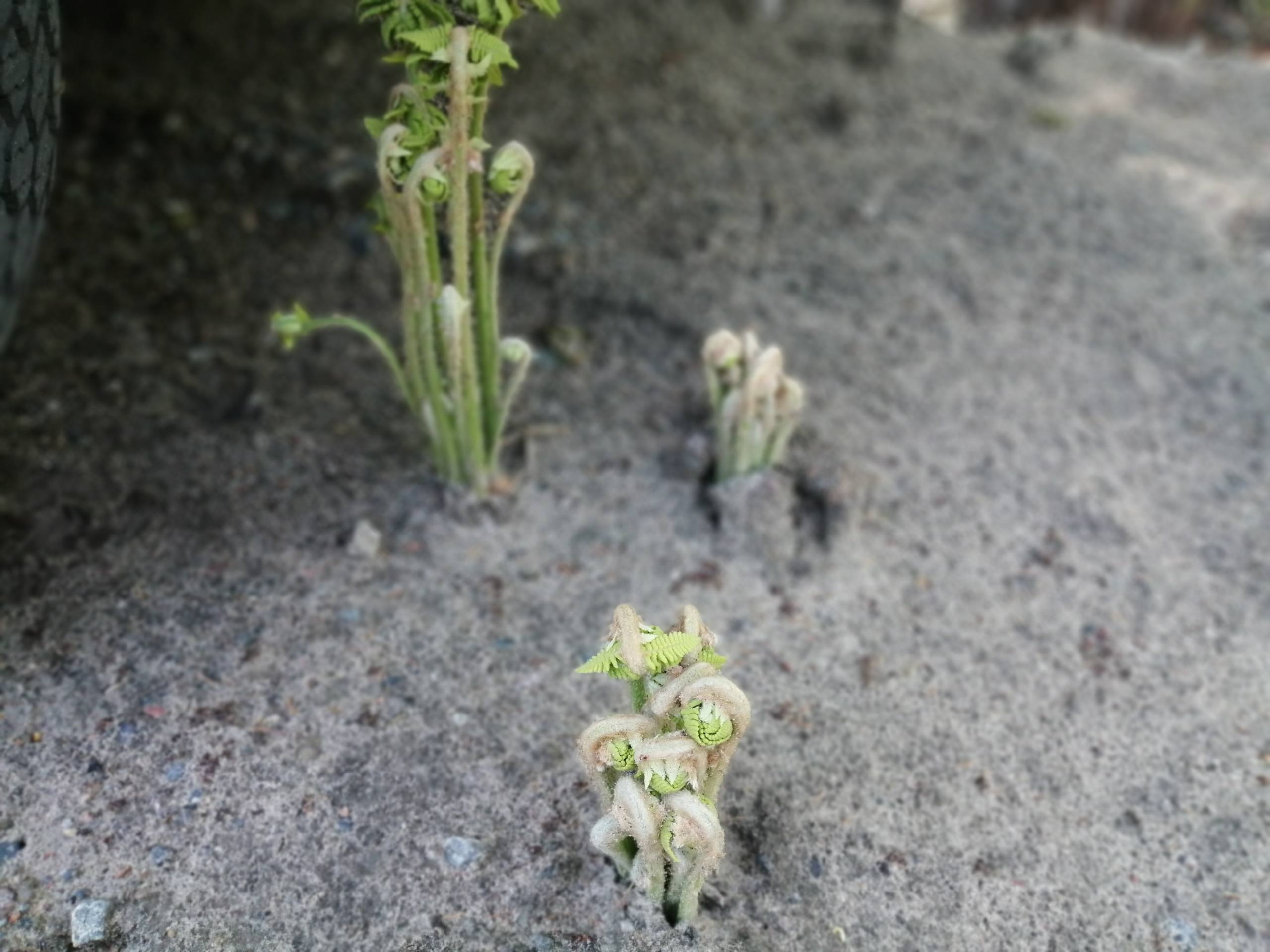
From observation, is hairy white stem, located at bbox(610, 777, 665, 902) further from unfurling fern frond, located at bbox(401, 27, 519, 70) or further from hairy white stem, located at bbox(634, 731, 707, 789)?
unfurling fern frond, located at bbox(401, 27, 519, 70)

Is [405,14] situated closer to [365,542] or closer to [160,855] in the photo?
[365,542]

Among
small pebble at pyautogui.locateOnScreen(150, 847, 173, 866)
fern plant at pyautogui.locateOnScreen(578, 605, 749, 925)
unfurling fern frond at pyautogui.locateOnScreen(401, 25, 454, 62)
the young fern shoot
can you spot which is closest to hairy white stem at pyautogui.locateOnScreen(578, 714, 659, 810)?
fern plant at pyautogui.locateOnScreen(578, 605, 749, 925)

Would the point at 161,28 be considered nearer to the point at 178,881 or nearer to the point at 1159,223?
the point at 178,881

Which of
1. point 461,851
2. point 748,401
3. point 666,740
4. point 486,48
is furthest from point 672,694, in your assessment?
point 486,48

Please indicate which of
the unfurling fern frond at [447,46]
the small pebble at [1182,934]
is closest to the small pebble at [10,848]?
the unfurling fern frond at [447,46]

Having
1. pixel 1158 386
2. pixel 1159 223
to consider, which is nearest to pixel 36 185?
→ pixel 1158 386
